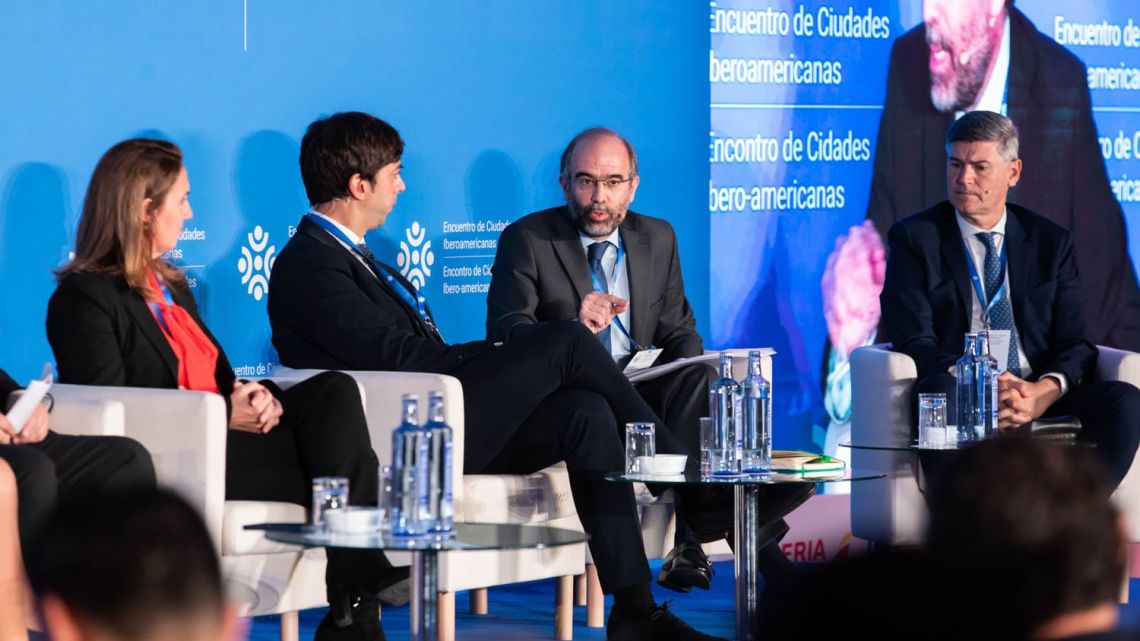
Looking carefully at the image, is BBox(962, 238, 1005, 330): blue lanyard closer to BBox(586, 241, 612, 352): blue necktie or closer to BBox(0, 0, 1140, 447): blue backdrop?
BBox(586, 241, 612, 352): blue necktie

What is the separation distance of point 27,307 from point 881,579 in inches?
153

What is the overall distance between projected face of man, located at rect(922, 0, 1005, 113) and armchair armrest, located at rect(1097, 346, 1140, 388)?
6.59ft

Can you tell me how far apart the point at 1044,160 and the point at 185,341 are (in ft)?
14.9

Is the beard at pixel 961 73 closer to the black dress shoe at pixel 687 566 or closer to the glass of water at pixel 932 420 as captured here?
the glass of water at pixel 932 420

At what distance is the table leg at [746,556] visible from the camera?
405 cm

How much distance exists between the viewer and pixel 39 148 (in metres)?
4.62

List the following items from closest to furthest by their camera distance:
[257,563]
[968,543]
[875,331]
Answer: [968,543], [257,563], [875,331]

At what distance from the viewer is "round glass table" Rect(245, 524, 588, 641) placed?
2.99 metres

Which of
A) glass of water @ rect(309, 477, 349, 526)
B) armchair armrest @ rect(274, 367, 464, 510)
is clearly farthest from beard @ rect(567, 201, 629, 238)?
glass of water @ rect(309, 477, 349, 526)

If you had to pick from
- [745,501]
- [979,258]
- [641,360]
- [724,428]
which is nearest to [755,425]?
[724,428]

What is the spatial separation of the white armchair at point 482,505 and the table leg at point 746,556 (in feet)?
1.78

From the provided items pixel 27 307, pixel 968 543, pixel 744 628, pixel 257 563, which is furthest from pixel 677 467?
pixel 968 543

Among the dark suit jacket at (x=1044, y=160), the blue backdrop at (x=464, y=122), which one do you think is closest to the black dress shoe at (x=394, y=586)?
the blue backdrop at (x=464, y=122)

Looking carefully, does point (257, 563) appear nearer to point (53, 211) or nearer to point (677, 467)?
point (677, 467)
